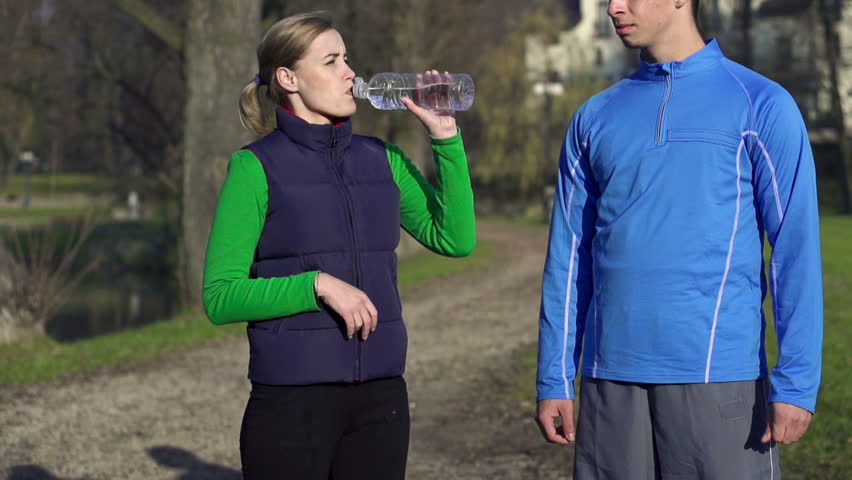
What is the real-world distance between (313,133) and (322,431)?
32.4 inches

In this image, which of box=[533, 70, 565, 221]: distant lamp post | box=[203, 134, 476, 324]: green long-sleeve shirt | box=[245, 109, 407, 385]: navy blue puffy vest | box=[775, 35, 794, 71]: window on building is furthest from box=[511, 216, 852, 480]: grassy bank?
box=[775, 35, 794, 71]: window on building

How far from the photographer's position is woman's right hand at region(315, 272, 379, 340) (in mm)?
3199

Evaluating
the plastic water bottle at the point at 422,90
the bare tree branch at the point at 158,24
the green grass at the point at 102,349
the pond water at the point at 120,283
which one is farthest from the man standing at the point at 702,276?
the bare tree branch at the point at 158,24

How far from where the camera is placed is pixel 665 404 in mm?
3168

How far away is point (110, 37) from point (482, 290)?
11.7 meters

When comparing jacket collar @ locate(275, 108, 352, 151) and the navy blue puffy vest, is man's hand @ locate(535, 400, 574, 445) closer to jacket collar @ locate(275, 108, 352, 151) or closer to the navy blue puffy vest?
the navy blue puffy vest

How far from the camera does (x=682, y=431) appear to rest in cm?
315

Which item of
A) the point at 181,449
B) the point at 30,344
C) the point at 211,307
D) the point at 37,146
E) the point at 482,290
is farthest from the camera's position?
the point at 37,146

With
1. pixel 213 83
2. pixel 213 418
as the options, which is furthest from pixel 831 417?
pixel 213 83

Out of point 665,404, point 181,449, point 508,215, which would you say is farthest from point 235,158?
point 508,215

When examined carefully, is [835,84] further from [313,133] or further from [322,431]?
[322,431]

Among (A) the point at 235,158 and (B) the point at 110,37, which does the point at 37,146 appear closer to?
(B) the point at 110,37

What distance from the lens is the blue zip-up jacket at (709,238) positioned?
3111mm

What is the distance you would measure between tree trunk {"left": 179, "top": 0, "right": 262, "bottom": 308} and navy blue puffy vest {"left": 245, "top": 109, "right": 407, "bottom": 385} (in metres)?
12.1
